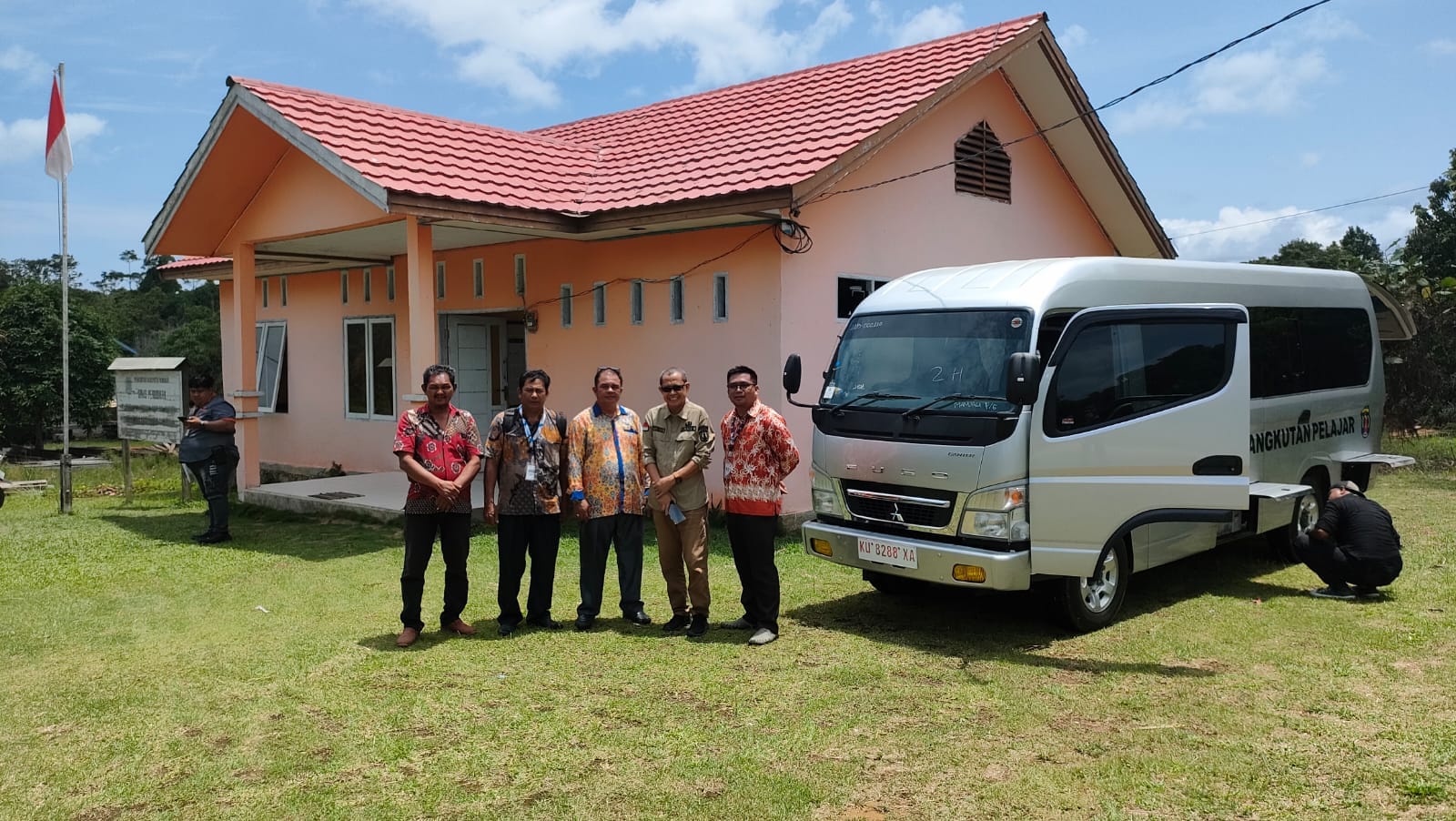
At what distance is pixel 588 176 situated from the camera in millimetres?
12438

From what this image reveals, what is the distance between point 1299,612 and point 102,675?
298 inches

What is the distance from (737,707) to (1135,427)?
3.23 metres

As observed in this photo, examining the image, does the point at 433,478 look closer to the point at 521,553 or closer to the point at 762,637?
the point at 521,553

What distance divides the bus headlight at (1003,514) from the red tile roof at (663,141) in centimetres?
432

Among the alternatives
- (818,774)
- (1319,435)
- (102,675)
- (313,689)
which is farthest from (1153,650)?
(102,675)

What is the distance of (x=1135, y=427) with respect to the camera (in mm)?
6746

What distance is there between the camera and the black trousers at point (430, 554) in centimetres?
651

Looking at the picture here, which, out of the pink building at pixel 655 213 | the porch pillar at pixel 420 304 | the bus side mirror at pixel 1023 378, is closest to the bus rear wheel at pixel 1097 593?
the bus side mirror at pixel 1023 378

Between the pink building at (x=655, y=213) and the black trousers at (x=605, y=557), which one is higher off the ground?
the pink building at (x=655, y=213)

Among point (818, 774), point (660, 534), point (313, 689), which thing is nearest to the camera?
point (818, 774)

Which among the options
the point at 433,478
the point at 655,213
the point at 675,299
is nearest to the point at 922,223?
the point at 675,299

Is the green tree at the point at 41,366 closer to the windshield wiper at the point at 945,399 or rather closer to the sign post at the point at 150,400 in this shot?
the sign post at the point at 150,400

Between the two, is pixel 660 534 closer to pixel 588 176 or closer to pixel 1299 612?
pixel 1299 612

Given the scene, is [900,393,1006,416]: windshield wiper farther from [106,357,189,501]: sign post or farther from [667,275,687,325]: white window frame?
[106,357,189,501]: sign post
